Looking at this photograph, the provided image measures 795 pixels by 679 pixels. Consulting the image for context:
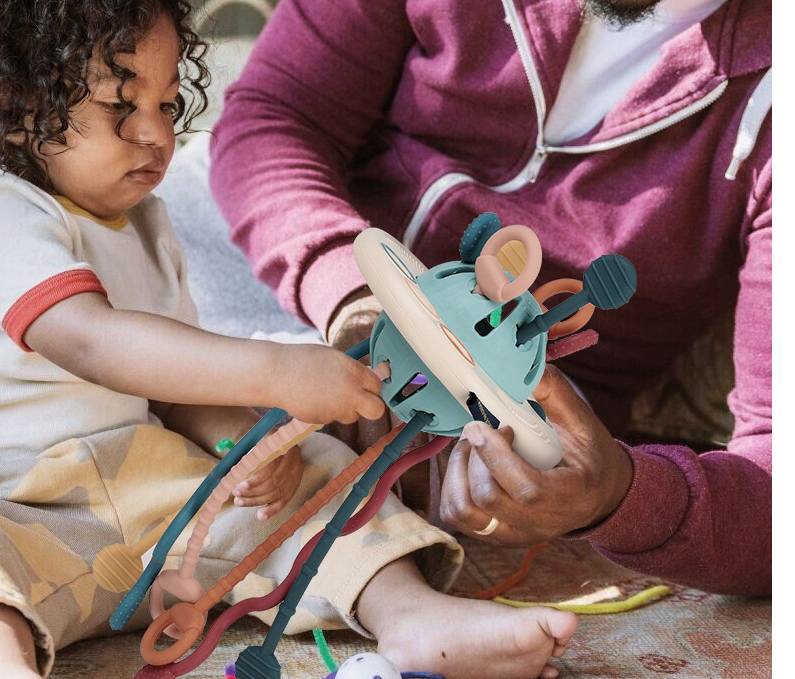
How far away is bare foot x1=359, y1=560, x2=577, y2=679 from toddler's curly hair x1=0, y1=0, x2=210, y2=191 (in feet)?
1.46

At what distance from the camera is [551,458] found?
58 centimetres

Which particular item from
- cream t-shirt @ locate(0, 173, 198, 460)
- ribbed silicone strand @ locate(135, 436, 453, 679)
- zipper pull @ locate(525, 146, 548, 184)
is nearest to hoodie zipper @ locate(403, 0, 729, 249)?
zipper pull @ locate(525, 146, 548, 184)

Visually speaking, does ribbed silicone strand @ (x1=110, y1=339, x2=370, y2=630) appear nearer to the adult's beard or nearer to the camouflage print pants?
the camouflage print pants

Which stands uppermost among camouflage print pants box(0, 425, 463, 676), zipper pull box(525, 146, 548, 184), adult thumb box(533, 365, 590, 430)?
zipper pull box(525, 146, 548, 184)

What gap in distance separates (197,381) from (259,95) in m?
0.66

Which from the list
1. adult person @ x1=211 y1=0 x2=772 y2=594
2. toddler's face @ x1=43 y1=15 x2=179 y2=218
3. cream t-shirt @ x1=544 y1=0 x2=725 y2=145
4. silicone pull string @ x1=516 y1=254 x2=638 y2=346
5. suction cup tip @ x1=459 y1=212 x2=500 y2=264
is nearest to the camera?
silicone pull string @ x1=516 y1=254 x2=638 y2=346

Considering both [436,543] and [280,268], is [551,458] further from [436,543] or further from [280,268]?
[280,268]

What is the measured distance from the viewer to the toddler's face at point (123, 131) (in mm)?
718

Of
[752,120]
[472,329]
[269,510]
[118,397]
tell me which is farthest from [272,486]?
[752,120]

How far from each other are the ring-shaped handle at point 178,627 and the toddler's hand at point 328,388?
0.15 m

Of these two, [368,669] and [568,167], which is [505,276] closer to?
[368,669]

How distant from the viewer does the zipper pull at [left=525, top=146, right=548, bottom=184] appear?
1.04 metres

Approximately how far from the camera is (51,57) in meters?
0.70
